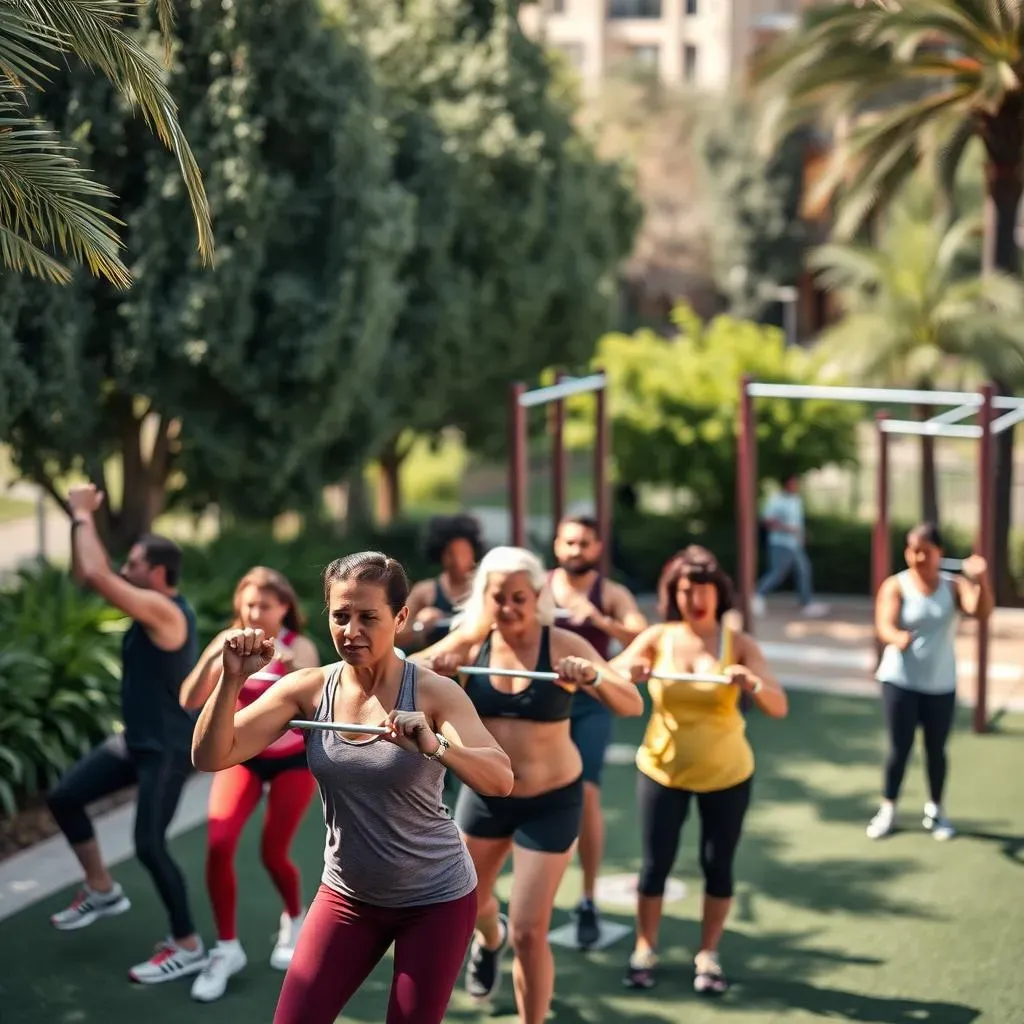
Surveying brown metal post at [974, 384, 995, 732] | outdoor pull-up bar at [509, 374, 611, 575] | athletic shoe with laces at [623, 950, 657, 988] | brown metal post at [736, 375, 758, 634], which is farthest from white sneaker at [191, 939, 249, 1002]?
brown metal post at [974, 384, 995, 732]

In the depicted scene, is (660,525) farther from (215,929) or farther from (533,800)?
(533,800)

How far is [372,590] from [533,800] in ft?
6.28

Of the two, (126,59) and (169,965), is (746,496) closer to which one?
(169,965)

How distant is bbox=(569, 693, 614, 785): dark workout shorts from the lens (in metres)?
7.68

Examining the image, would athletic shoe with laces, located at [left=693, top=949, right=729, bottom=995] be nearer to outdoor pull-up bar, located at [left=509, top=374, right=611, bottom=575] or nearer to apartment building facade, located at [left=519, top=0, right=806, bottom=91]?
outdoor pull-up bar, located at [left=509, top=374, right=611, bottom=575]

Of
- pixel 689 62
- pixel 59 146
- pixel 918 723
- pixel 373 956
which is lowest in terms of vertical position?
pixel 918 723

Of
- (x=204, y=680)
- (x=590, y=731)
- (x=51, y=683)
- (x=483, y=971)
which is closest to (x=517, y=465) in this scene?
(x=51, y=683)

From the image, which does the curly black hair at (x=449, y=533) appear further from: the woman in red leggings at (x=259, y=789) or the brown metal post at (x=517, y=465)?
the brown metal post at (x=517, y=465)

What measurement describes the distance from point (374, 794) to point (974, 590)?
5.60 metres

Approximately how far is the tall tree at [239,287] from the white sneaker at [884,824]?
5.85 meters

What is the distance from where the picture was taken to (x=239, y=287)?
12984 mm

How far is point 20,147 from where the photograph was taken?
275 inches

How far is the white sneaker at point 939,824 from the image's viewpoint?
30.9 ft

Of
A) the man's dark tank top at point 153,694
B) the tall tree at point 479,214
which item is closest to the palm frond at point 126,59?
the man's dark tank top at point 153,694
